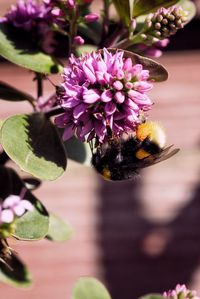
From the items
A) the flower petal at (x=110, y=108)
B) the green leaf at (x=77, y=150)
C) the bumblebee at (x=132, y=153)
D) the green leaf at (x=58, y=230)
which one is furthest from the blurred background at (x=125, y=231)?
the flower petal at (x=110, y=108)

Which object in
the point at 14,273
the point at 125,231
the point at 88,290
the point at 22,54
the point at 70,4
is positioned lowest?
the point at 125,231

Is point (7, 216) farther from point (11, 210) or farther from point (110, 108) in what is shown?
point (110, 108)

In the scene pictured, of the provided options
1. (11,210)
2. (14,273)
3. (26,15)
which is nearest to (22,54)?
(26,15)

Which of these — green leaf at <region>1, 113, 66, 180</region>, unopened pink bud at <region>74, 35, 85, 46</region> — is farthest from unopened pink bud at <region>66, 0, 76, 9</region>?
green leaf at <region>1, 113, 66, 180</region>

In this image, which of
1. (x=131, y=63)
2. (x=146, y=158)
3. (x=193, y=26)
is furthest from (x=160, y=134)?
(x=193, y=26)

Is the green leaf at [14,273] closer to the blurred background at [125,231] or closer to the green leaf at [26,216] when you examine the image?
the green leaf at [26,216]

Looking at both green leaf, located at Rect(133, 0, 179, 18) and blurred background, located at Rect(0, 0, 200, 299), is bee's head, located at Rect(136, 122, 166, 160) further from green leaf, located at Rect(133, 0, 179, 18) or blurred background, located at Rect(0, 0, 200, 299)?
blurred background, located at Rect(0, 0, 200, 299)
